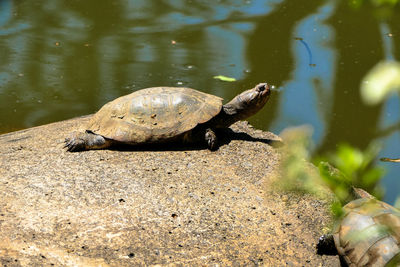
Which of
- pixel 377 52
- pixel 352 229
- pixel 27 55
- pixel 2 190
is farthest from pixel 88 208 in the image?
pixel 377 52

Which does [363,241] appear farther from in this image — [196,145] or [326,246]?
[196,145]

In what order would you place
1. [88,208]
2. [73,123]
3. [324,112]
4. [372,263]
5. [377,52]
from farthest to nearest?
[377,52]
[324,112]
[73,123]
[88,208]
[372,263]

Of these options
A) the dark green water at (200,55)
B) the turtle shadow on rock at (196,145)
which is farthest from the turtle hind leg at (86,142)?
the dark green water at (200,55)

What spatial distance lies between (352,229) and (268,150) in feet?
7.59

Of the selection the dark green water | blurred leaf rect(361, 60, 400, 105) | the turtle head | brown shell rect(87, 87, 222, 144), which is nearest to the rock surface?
brown shell rect(87, 87, 222, 144)

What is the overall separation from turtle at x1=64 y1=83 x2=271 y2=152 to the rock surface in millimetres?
151

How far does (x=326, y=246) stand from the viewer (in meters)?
3.68

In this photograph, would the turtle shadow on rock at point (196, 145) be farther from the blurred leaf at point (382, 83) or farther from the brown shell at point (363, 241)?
the blurred leaf at point (382, 83)

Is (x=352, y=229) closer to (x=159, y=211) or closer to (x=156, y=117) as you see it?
(x=159, y=211)

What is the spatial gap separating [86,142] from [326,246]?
9.35 feet

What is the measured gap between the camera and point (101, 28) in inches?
390

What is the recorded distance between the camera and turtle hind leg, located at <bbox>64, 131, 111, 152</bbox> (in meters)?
5.21

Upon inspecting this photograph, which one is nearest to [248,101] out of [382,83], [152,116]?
[152,116]

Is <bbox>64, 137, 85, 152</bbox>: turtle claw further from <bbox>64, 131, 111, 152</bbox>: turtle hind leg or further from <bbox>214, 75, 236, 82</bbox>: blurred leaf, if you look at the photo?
<bbox>214, 75, 236, 82</bbox>: blurred leaf
